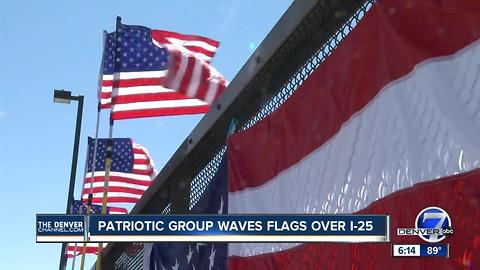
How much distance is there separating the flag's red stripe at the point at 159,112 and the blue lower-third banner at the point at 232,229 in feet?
20.5

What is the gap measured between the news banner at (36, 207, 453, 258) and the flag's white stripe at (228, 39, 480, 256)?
0.41 meters

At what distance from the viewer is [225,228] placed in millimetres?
4105

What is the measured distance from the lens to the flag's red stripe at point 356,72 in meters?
4.45

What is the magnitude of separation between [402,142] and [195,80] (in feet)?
17.8

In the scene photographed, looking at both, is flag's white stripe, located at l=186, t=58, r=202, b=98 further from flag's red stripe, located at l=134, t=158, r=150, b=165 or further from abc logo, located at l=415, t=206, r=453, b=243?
flag's red stripe, located at l=134, t=158, r=150, b=165

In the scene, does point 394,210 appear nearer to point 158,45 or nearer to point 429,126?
point 429,126

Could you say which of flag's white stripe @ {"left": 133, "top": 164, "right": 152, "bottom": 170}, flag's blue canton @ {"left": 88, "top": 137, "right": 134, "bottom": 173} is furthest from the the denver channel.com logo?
flag's white stripe @ {"left": 133, "top": 164, "right": 152, "bottom": 170}

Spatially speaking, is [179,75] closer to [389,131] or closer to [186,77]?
[186,77]

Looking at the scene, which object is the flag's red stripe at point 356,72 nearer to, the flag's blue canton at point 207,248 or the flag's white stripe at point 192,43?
the flag's blue canton at point 207,248

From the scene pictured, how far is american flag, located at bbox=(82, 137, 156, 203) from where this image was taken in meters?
17.1

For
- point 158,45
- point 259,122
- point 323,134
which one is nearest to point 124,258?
point 158,45

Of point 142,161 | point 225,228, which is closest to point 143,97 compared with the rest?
point 225,228

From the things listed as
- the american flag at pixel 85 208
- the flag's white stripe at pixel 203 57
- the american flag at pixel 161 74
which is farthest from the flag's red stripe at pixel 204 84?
the american flag at pixel 85 208

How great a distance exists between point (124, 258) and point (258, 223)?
1912 centimetres
